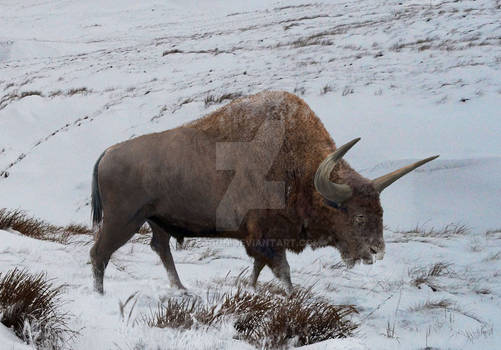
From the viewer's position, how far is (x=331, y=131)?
10.1 metres


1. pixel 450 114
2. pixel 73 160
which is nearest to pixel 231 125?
pixel 450 114

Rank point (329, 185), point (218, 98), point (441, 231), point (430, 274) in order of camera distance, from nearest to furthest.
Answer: point (329, 185), point (430, 274), point (441, 231), point (218, 98)

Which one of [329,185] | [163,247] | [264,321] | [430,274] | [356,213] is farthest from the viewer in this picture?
[430,274]

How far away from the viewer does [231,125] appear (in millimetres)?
4926

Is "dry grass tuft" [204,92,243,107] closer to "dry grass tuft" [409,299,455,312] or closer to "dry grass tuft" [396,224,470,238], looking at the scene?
"dry grass tuft" [396,224,470,238]

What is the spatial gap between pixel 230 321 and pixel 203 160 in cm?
183

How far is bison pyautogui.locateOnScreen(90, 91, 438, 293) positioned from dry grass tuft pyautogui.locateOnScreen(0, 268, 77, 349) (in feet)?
4.88

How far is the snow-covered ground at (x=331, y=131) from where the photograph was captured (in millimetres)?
4207

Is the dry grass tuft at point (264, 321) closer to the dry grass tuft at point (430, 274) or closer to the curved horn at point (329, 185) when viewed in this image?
the curved horn at point (329, 185)

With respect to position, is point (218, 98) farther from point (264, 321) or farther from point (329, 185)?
point (264, 321)

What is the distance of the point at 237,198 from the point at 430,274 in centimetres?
215

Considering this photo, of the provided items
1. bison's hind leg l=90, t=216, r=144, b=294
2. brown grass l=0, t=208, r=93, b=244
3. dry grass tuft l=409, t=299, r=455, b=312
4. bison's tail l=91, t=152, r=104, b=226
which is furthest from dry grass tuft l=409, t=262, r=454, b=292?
brown grass l=0, t=208, r=93, b=244

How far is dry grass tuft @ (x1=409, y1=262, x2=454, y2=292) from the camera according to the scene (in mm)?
5079

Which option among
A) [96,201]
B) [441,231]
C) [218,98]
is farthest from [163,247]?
[218,98]
